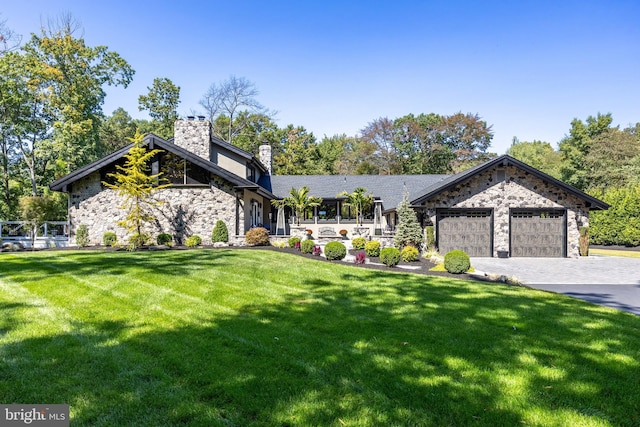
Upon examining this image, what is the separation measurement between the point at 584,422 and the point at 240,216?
16867 mm

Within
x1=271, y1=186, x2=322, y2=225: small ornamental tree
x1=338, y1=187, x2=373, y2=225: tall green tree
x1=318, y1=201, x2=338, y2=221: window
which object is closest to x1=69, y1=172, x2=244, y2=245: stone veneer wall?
x1=271, y1=186, x2=322, y2=225: small ornamental tree

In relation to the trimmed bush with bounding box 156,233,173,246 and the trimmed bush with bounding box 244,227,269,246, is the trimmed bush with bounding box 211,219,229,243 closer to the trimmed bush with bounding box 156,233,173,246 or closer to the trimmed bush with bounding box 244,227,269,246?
the trimmed bush with bounding box 244,227,269,246

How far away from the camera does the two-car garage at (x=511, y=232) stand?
17.4 meters

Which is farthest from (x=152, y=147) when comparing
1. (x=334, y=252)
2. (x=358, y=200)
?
(x=358, y=200)

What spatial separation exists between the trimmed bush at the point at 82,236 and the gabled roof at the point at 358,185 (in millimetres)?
11843

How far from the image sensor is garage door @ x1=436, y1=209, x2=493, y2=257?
1741cm

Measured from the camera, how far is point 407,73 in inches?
703

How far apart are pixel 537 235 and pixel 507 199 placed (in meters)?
2.44

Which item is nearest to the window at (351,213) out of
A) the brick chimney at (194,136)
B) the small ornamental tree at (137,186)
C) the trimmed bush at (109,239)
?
the brick chimney at (194,136)

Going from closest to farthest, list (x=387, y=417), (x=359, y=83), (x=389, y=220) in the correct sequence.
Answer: (x=387, y=417) < (x=359, y=83) < (x=389, y=220)

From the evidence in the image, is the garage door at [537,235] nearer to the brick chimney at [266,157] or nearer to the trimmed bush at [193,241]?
the trimmed bush at [193,241]

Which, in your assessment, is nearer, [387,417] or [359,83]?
[387,417]

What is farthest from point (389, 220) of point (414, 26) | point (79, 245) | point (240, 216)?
point (79, 245)

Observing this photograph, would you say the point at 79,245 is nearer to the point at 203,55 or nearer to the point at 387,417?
the point at 203,55
